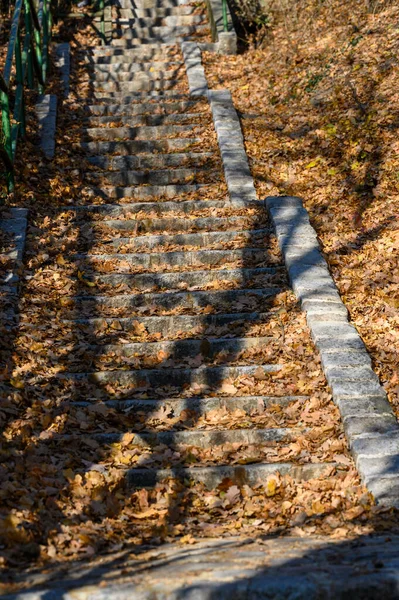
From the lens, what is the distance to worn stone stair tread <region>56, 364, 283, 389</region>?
18.0 feet

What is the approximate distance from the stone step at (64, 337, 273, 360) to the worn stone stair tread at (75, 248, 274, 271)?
4.12 feet

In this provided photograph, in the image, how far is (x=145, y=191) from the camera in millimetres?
8180

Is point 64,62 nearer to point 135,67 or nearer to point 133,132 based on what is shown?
point 135,67

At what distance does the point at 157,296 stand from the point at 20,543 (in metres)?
2.98

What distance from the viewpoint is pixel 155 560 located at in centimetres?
350

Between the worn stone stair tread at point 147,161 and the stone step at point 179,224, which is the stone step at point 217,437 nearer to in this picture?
the stone step at point 179,224

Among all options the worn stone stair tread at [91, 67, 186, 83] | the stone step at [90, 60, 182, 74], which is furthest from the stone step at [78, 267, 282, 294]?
the stone step at [90, 60, 182, 74]

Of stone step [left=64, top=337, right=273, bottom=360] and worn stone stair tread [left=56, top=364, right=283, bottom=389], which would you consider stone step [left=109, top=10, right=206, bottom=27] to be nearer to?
stone step [left=64, top=337, right=273, bottom=360]

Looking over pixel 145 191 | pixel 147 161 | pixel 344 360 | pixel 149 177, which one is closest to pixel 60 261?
pixel 145 191

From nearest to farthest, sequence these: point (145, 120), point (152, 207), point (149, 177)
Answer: point (152, 207), point (149, 177), point (145, 120)

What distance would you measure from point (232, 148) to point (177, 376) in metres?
4.00

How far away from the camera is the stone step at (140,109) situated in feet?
32.9

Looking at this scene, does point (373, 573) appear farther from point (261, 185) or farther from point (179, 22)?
point (179, 22)

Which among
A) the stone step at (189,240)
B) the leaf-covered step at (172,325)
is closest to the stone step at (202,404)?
the leaf-covered step at (172,325)
